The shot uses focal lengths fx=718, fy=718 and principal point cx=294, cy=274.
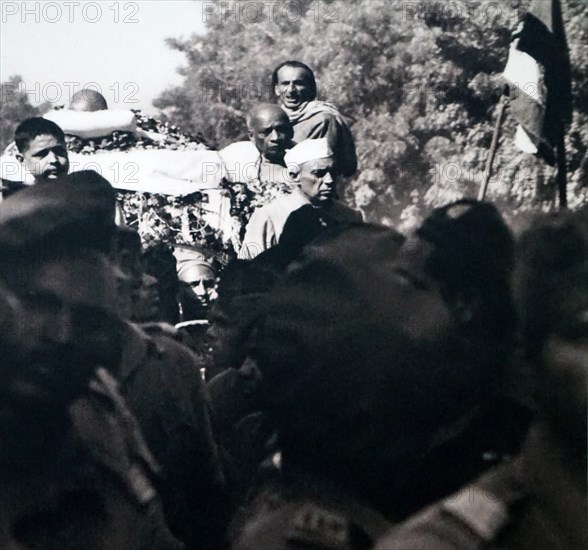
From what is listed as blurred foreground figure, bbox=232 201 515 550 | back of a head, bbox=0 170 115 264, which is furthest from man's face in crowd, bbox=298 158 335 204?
back of a head, bbox=0 170 115 264

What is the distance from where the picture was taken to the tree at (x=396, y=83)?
347 cm

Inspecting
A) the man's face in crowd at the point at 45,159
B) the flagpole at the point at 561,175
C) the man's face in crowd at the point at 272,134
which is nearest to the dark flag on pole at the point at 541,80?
the flagpole at the point at 561,175

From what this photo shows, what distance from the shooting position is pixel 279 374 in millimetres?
3348

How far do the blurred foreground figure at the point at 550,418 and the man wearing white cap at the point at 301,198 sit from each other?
93 centimetres

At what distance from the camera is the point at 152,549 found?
3242 millimetres

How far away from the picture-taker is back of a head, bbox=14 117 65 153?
337 cm

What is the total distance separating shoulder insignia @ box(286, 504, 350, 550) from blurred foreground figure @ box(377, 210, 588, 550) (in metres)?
0.18

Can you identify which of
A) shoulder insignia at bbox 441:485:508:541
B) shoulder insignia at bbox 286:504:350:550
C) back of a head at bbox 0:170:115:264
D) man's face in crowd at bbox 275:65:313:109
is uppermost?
man's face in crowd at bbox 275:65:313:109

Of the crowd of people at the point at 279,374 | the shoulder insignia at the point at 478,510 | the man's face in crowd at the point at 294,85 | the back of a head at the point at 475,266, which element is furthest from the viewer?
the man's face in crowd at the point at 294,85

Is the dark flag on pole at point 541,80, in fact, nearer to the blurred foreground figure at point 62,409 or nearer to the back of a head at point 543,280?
the back of a head at point 543,280

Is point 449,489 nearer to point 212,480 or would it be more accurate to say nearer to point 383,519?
point 383,519

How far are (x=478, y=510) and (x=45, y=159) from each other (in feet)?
8.17

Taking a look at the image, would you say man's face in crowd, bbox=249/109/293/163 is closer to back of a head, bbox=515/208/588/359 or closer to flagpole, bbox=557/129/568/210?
back of a head, bbox=515/208/588/359

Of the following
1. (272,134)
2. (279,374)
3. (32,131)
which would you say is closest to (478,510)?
(279,374)
